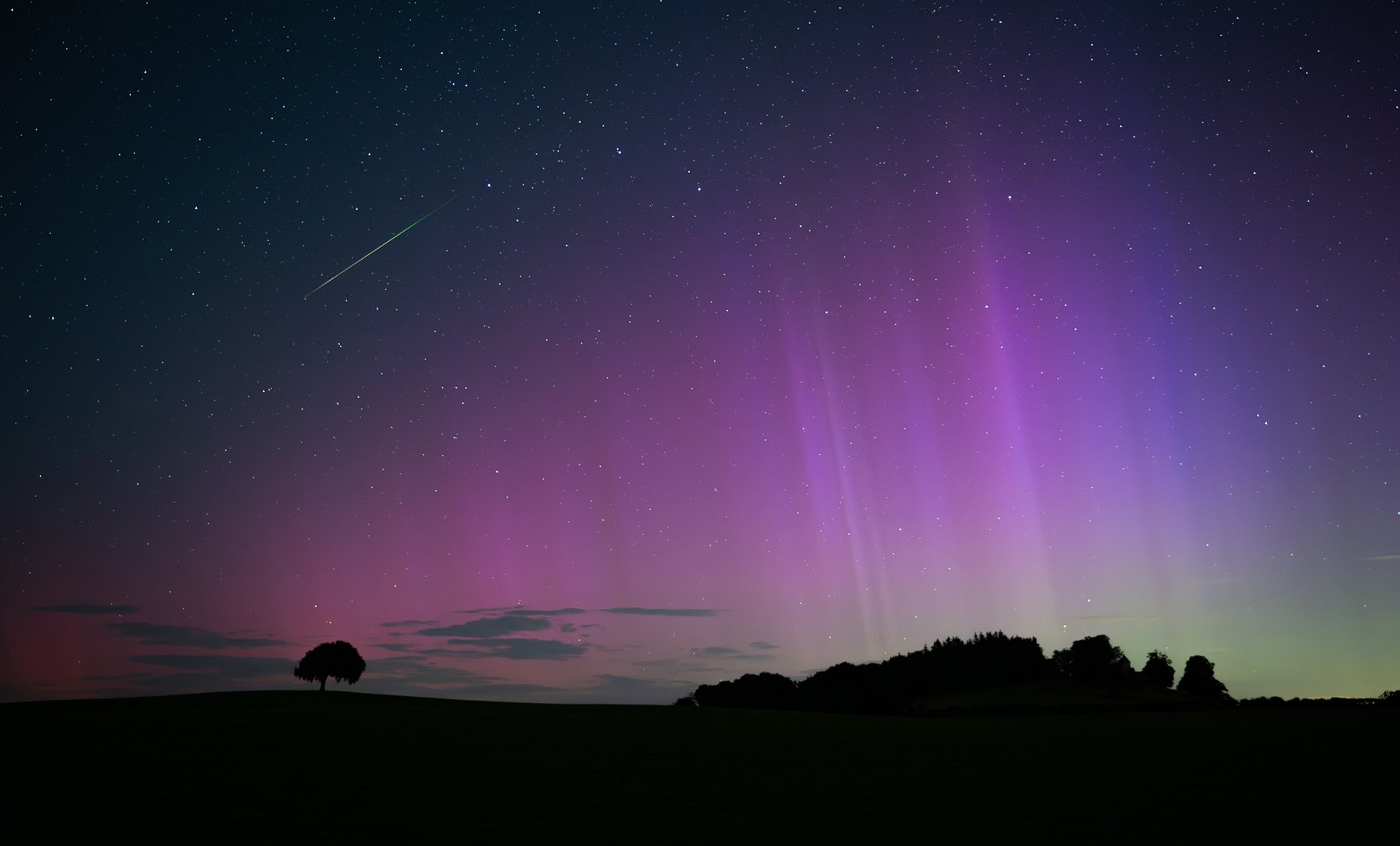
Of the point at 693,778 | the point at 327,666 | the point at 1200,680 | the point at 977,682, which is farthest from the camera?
the point at 977,682

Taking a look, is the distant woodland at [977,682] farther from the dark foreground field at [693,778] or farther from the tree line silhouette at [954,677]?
the dark foreground field at [693,778]

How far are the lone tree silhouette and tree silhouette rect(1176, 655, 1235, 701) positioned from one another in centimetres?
6780

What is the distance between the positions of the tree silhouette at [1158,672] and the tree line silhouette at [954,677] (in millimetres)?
62

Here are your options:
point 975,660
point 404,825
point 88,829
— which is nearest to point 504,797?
point 404,825

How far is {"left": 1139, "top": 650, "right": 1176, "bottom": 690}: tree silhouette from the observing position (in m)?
69.1

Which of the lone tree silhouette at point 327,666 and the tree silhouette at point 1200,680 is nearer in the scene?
the tree silhouette at point 1200,680

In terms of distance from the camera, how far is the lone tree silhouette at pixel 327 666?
2972 inches

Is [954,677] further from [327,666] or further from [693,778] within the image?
[693,778]

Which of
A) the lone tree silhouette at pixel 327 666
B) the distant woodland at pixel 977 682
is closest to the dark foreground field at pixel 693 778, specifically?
the distant woodland at pixel 977 682

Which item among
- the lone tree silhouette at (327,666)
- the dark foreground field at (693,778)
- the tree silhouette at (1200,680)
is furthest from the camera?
the lone tree silhouette at (327,666)

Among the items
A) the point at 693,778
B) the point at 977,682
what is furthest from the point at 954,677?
the point at 693,778

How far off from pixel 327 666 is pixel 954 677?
59711 mm

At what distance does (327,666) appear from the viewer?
75500 millimetres

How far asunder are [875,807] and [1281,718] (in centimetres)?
2504
